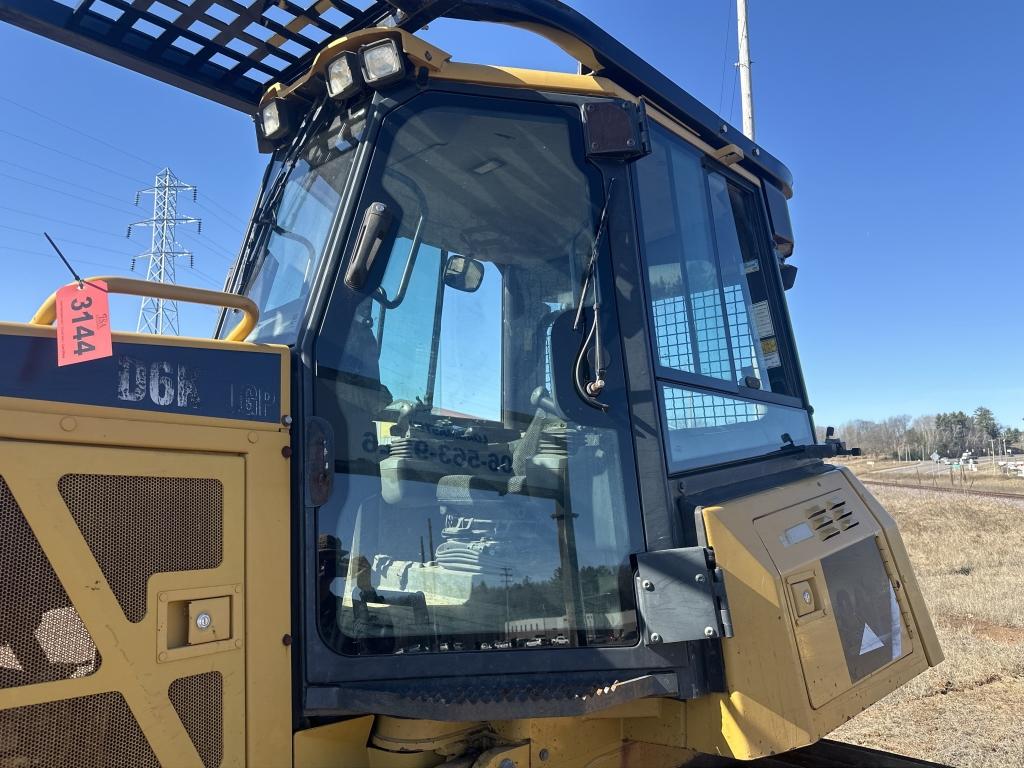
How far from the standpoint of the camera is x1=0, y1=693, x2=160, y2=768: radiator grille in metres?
1.62

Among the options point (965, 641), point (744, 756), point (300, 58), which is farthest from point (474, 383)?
point (965, 641)

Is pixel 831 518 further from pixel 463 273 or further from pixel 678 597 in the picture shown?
pixel 463 273

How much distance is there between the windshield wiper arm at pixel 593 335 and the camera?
2.34 m

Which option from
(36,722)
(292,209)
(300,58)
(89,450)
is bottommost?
(36,722)

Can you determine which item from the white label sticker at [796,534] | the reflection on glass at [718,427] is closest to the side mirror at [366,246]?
the reflection on glass at [718,427]

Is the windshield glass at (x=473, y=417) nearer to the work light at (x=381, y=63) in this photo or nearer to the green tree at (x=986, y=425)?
the work light at (x=381, y=63)

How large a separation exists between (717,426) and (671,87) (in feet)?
4.07

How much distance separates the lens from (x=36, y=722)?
5.41 ft

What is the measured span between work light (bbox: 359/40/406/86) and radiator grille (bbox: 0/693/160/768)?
175 cm

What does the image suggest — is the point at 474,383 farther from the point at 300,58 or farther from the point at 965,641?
the point at 965,641

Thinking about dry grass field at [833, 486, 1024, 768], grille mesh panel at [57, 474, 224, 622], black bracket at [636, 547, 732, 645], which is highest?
grille mesh panel at [57, 474, 224, 622]

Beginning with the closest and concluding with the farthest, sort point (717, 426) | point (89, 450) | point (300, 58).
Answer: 1. point (89, 450)
2. point (717, 426)
3. point (300, 58)

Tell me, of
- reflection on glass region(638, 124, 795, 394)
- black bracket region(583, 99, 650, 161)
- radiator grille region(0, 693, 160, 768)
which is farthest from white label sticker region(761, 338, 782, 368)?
radiator grille region(0, 693, 160, 768)

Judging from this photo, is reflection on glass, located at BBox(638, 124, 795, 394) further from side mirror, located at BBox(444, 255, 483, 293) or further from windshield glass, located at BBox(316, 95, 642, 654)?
side mirror, located at BBox(444, 255, 483, 293)
